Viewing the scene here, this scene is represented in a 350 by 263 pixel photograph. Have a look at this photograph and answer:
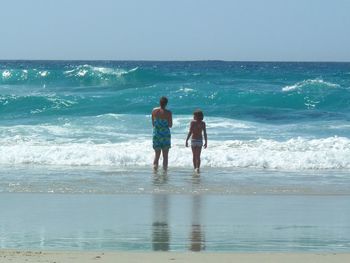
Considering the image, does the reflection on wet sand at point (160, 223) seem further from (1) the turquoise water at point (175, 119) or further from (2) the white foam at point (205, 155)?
(1) the turquoise water at point (175, 119)

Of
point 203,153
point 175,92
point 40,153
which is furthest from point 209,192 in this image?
point 175,92

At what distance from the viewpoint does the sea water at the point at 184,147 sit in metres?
11.4

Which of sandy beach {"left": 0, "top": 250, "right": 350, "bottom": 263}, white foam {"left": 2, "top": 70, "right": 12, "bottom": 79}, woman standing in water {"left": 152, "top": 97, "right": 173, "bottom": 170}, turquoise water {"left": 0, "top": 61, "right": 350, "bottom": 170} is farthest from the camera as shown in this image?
white foam {"left": 2, "top": 70, "right": 12, "bottom": 79}

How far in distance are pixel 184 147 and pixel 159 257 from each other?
9924 mm

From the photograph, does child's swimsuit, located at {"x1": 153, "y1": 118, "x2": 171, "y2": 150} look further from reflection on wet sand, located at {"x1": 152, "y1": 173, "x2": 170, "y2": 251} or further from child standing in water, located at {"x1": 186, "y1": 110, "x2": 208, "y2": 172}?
reflection on wet sand, located at {"x1": 152, "y1": 173, "x2": 170, "y2": 251}

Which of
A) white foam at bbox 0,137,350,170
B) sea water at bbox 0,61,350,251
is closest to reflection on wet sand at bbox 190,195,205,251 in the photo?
sea water at bbox 0,61,350,251

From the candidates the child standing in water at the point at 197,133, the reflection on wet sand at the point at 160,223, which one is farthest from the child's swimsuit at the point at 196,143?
the reflection on wet sand at the point at 160,223

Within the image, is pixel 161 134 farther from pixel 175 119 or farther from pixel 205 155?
pixel 175 119

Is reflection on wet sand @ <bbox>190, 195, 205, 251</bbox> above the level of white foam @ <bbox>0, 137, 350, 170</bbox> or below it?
below

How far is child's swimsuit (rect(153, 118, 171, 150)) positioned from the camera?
14148 millimetres

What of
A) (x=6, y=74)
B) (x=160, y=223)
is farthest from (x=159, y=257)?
(x=6, y=74)

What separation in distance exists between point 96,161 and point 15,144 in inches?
116

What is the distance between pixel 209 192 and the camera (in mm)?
11477

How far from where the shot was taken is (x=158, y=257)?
6.89 meters
